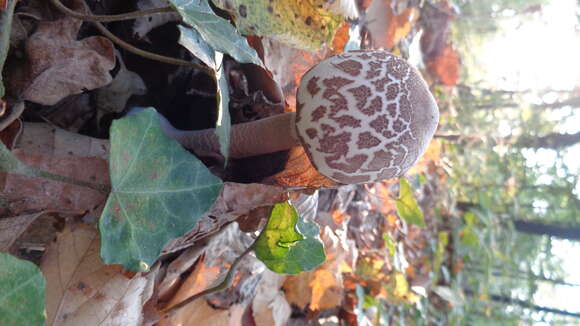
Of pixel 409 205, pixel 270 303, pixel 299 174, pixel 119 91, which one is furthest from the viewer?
pixel 409 205

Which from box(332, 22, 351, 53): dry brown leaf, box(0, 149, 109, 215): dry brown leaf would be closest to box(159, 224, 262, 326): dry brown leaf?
box(0, 149, 109, 215): dry brown leaf

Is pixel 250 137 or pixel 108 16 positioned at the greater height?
pixel 108 16

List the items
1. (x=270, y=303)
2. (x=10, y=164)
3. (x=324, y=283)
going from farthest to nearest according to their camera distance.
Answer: (x=324, y=283), (x=270, y=303), (x=10, y=164)

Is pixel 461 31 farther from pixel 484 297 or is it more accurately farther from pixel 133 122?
pixel 133 122

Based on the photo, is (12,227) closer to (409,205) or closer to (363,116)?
(363,116)

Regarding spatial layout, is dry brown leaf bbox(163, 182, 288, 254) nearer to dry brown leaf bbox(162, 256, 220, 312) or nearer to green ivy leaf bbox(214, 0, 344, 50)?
dry brown leaf bbox(162, 256, 220, 312)

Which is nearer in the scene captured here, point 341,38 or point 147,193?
point 147,193

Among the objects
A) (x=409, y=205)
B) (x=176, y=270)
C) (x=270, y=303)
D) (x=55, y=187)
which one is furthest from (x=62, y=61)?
(x=409, y=205)
